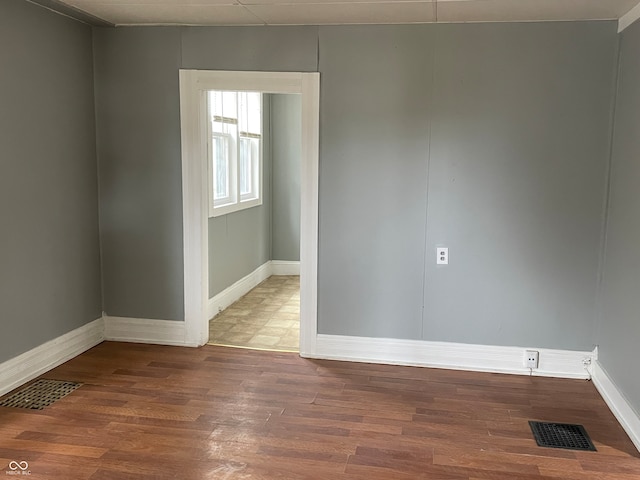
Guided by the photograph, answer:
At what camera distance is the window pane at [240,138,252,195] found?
608 centimetres

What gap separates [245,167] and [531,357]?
358 centimetres

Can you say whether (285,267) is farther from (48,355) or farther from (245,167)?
(48,355)

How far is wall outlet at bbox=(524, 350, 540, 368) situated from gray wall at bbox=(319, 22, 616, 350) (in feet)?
0.23

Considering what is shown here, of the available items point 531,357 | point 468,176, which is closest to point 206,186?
point 468,176

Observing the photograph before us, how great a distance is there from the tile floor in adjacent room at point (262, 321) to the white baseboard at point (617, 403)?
201 centimetres

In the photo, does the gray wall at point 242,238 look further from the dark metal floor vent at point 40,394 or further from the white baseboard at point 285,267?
the dark metal floor vent at point 40,394

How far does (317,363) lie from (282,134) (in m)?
3.49

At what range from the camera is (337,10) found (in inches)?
135

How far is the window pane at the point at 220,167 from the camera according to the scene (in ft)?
17.4

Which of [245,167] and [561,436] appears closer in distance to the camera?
[561,436]

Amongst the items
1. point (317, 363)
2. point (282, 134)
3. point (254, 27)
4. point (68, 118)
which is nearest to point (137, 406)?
point (317, 363)

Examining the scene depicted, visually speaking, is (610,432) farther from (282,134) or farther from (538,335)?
(282,134)

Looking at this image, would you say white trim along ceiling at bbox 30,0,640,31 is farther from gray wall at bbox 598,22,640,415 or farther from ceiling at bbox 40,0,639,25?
gray wall at bbox 598,22,640,415

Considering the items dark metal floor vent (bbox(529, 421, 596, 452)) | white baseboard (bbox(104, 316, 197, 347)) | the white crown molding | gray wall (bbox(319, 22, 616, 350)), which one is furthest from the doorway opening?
the white crown molding
